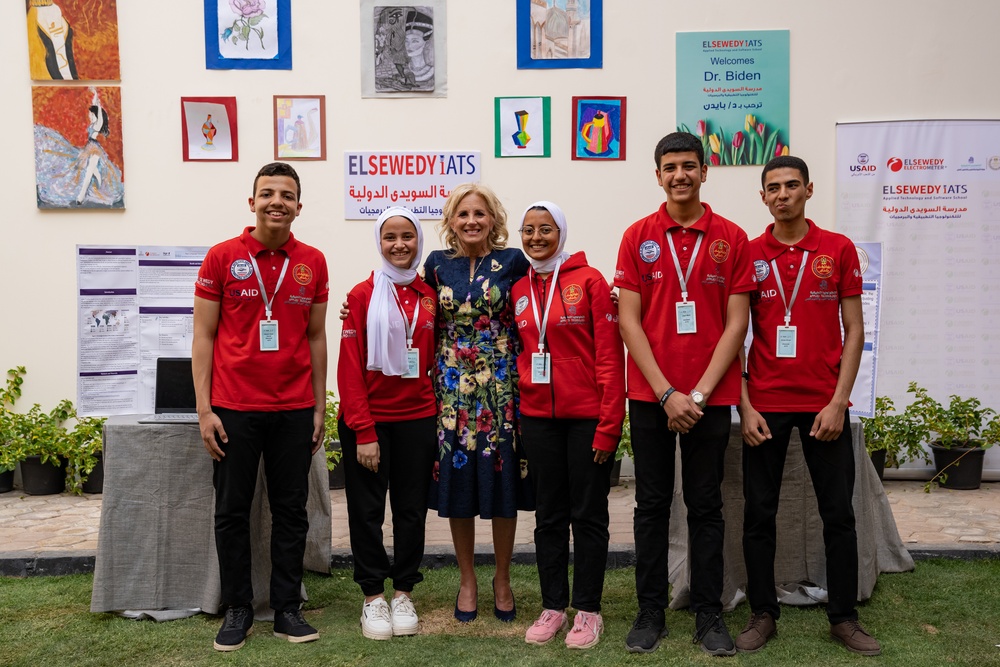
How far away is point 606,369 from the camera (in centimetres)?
327

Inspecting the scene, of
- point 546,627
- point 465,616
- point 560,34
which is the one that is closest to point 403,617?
point 465,616

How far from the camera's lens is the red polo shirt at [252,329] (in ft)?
10.9

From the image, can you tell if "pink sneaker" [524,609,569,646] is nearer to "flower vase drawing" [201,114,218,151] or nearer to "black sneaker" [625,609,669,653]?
"black sneaker" [625,609,669,653]

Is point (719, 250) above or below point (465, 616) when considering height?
above

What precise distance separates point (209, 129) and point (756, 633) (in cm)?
463

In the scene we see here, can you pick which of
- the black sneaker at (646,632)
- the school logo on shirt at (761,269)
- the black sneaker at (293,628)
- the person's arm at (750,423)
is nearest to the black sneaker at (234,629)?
the black sneaker at (293,628)

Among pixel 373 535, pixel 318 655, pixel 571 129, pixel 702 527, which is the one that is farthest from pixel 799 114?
pixel 318 655

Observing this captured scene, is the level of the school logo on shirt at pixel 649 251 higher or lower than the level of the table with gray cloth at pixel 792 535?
higher

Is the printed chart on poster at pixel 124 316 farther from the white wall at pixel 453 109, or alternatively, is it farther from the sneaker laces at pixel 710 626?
the sneaker laces at pixel 710 626

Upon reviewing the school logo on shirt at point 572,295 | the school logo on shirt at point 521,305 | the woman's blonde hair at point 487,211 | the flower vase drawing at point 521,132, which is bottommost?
the school logo on shirt at point 521,305

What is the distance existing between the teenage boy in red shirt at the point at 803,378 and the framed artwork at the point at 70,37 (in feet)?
15.1

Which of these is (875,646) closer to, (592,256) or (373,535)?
(373,535)

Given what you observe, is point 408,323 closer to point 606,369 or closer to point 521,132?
point 606,369

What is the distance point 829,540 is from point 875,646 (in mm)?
402
